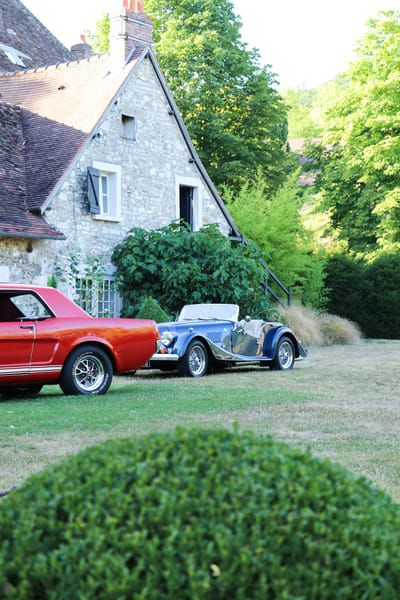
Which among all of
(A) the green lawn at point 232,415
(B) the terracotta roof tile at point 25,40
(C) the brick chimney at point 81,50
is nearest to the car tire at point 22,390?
(A) the green lawn at point 232,415

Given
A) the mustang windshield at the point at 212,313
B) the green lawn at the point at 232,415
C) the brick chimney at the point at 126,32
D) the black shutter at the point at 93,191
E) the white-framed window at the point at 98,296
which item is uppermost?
the brick chimney at the point at 126,32

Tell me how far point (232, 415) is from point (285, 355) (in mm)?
7471

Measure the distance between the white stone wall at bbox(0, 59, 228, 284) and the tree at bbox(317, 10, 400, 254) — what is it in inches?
456

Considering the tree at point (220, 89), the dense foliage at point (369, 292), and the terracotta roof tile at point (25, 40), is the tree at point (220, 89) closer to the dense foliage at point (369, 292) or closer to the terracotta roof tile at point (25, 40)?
the terracotta roof tile at point (25, 40)

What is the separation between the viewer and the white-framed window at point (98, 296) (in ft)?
70.1

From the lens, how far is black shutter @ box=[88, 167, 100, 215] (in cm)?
2138

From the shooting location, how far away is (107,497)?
8.15ft

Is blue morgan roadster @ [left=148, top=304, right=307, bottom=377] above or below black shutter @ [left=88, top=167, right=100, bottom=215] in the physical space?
below

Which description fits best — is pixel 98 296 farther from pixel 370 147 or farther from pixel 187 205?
pixel 370 147

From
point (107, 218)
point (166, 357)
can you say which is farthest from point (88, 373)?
point (107, 218)

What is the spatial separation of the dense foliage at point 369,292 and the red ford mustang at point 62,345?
2010 centimetres

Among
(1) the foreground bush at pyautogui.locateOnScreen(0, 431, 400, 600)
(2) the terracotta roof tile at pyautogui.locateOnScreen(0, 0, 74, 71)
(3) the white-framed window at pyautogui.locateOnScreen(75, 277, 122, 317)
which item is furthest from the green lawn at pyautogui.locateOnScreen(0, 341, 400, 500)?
(2) the terracotta roof tile at pyautogui.locateOnScreen(0, 0, 74, 71)

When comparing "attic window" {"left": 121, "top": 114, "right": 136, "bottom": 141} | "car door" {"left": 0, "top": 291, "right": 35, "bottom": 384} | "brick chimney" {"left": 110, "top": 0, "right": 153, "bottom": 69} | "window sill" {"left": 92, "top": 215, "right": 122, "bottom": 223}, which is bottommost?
"car door" {"left": 0, "top": 291, "right": 35, "bottom": 384}

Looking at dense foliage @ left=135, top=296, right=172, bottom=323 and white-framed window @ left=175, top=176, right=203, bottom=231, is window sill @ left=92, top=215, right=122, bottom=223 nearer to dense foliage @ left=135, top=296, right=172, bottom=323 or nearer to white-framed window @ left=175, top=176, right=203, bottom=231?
white-framed window @ left=175, top=176, right=203, bottom=231
